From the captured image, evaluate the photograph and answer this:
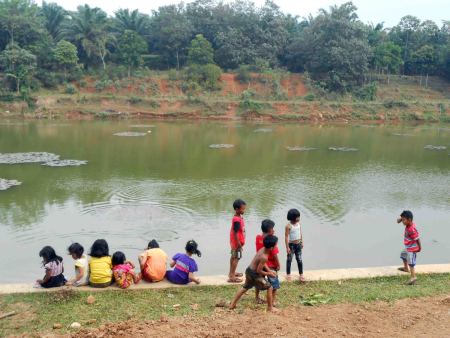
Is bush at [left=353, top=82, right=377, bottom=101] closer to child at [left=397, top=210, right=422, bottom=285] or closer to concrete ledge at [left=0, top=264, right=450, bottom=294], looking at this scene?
concrete ledge at [left=0, top=264, right=450, bottom=294]

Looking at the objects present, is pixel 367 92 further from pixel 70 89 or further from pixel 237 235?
pixel 237 235

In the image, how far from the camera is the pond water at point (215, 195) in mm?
9797

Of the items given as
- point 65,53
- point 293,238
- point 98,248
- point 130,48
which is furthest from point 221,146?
point 130,48

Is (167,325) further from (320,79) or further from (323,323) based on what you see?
(320,79)

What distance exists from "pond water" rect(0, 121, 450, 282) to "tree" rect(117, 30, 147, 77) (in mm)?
22419

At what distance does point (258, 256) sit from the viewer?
580cm

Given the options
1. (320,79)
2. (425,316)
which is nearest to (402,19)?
(320,79)

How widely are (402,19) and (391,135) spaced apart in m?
31.8

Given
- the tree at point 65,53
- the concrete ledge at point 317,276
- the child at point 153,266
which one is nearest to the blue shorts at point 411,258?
the concrete ledge at point 317,276

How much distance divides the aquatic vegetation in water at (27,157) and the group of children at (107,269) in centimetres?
1376

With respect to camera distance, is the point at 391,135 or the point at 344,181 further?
the point at 391,135

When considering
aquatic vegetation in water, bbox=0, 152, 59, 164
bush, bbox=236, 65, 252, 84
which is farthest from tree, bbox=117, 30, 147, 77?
aquatic vegetation in water, bbox=0, 152, 59, 164

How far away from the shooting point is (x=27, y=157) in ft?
65.4

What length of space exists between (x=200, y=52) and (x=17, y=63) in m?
17.8
